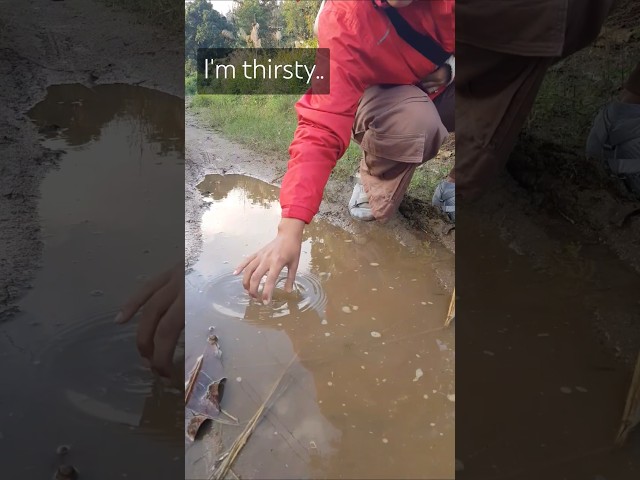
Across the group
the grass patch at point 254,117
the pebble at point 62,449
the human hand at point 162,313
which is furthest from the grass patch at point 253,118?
the pebble at point 62,449

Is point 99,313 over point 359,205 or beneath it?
beneath

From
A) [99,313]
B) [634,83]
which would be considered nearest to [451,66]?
[99,313]

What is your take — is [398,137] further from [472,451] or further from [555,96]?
[555,96]

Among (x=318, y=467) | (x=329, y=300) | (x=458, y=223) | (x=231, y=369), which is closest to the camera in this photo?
(x=318, y=467)

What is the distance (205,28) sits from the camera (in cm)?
70

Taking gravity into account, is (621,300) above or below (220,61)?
below

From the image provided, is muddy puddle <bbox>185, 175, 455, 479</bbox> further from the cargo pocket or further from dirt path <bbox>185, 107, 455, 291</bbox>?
the cargo pocket

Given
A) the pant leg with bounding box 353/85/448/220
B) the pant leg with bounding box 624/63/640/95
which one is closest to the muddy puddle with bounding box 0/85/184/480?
the pant leg with bounding box 353/85/448/220

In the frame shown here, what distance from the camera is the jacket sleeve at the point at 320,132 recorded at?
70 cm

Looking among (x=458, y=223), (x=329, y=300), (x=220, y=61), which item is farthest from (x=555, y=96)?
(x=220, y=61)

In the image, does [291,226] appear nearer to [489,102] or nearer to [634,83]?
[489,102]

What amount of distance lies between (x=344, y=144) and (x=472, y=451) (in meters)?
0.56

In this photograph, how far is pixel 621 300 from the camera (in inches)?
50.4

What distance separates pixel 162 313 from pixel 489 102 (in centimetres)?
74
